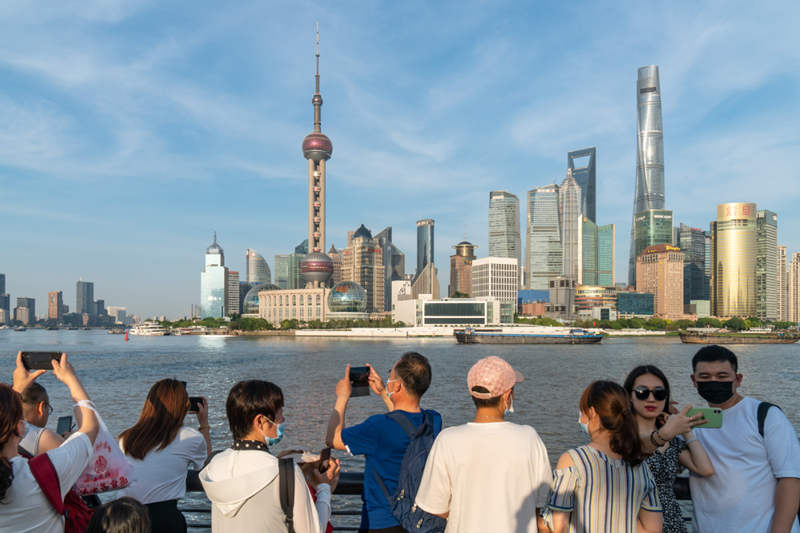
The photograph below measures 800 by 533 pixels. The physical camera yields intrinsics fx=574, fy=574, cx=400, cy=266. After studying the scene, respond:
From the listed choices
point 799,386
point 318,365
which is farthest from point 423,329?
point 799,386

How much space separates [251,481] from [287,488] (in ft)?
0.66

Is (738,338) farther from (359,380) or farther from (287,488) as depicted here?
(287,488)

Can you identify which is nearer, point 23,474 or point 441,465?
point 23,474

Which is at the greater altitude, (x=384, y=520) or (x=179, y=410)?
(x=179, y=410)

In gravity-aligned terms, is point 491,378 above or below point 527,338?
above

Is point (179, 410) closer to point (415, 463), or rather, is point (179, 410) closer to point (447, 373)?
point (415, 463)

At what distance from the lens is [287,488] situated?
312cm

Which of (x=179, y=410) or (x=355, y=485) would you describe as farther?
(x=355, y=485)

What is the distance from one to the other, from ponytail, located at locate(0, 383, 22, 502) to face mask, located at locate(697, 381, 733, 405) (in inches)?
163

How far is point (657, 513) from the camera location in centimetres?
348

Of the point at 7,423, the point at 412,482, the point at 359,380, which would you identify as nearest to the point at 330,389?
the point at 359,380

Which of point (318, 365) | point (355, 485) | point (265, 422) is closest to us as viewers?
point (265, 422)

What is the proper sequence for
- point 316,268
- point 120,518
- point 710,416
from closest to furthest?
1. point 120,518
2. point 710,416
3. point 316,268

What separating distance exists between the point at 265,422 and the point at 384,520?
1.19m
